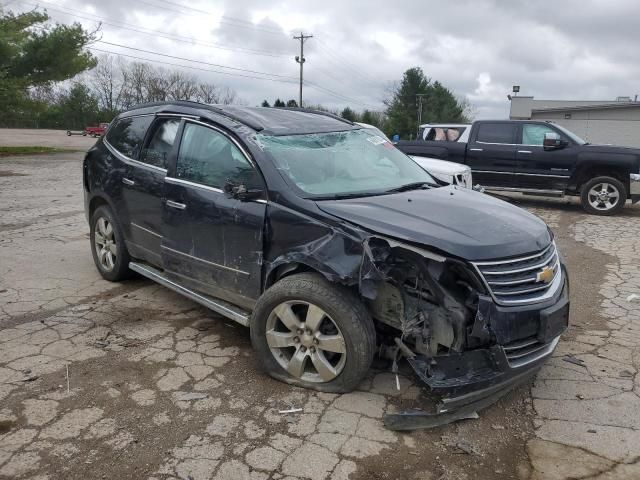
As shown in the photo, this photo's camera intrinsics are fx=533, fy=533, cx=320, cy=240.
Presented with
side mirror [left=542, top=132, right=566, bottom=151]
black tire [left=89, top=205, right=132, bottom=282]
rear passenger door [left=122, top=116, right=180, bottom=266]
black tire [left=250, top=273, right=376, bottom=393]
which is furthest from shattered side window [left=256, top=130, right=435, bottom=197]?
side mirror [left=542, top=132, right=566, bottom=151]

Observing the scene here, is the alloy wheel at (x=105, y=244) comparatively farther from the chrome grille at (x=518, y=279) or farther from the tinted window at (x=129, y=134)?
the chrome grille at (x=518, y=279)

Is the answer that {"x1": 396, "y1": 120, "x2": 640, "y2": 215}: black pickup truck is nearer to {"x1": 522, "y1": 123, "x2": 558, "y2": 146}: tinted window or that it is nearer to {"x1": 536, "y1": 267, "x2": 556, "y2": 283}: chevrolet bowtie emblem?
{"x1": 522, "y1": 123, "x2": 558, "y2": 146}: tinted window

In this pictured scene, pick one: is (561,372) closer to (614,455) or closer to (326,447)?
(614,455)

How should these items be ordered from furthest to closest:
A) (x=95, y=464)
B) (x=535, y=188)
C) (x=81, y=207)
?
(x=535, y=188) < (x=81, y=207) < (x=95, y=464)

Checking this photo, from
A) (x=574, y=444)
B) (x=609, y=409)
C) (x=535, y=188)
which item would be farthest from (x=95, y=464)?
(x=535, y=188)

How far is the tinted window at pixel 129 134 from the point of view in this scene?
196 inches

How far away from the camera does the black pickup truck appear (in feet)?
33.7

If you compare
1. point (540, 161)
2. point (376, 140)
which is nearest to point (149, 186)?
point (376, 140)

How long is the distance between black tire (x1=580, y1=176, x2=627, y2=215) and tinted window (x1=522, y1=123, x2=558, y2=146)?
51.2 inches

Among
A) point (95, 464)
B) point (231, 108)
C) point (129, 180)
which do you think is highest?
point (231, 108)

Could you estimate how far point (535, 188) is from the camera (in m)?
11.0

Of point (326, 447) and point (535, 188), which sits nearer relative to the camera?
point (326, 447)

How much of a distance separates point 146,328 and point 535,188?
8.97 metres

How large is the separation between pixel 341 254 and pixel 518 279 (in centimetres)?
105
